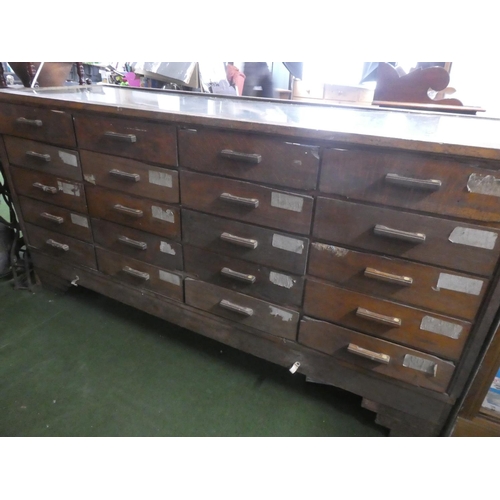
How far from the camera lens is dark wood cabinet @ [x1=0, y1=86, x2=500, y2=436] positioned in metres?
0.83

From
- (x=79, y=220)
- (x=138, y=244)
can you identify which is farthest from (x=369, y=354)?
(x=79, y=220)

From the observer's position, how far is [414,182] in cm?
80

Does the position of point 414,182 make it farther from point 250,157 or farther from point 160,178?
point 160,178

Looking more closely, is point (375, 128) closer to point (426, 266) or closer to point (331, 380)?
point (426, 266)

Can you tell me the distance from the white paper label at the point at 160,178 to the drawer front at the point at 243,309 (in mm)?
361

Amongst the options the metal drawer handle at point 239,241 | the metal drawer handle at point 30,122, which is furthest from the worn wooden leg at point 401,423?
the metal drawer handle at point 30,122

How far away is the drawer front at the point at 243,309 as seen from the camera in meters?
1.17

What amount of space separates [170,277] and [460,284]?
950mm

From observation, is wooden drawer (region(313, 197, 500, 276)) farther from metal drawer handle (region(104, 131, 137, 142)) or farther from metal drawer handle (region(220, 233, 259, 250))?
metal drawer handle (region(104, 131, 137, 142))

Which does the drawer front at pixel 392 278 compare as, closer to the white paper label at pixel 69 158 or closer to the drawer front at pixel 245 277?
the drawer front at pixel 245 277

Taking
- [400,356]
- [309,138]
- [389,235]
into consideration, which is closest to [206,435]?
[400,356]

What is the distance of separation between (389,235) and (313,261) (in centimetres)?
23

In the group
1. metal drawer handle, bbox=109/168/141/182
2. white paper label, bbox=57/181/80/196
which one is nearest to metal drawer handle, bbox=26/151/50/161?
white paper label, bbox=57/181/80/196

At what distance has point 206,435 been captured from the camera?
1.16 meters
